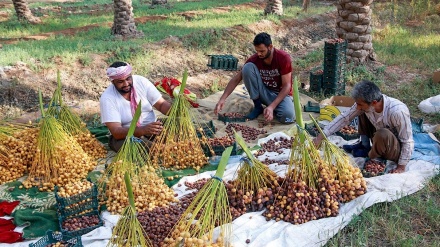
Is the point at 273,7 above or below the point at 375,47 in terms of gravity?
above

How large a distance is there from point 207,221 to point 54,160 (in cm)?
224

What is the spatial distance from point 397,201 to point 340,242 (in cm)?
77

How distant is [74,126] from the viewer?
206 inches

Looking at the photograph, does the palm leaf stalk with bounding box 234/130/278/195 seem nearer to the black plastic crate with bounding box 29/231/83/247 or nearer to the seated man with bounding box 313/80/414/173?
the seated man with bounding box 313/80/414/173

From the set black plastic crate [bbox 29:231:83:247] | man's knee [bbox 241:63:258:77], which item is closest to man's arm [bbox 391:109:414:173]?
man's knee [bbox 241:63:258:77]

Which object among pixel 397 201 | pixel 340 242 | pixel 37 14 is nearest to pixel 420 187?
pixel 397 201

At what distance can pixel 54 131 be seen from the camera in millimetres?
4621

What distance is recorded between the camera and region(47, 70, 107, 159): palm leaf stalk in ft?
16.8

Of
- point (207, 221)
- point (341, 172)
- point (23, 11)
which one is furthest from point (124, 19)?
point (207, 221)

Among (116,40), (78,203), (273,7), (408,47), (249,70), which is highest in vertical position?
(273,7)

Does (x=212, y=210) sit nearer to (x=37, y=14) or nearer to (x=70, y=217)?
(x=70, y=217)

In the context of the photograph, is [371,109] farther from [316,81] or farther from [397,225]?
[316,81]

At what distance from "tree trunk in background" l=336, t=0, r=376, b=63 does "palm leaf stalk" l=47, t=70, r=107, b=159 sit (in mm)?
5493

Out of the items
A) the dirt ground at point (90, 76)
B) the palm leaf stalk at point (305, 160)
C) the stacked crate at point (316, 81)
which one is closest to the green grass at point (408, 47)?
the dirt ground at point (90, 76)
